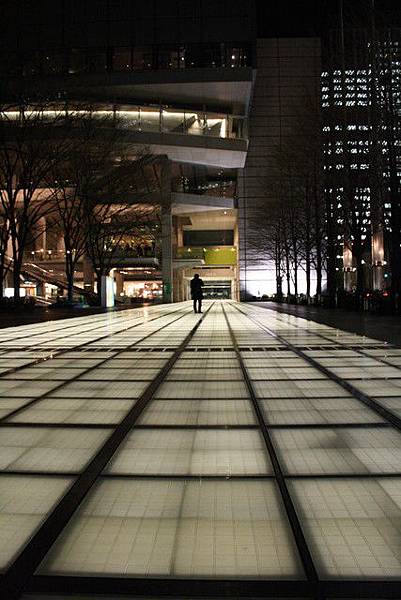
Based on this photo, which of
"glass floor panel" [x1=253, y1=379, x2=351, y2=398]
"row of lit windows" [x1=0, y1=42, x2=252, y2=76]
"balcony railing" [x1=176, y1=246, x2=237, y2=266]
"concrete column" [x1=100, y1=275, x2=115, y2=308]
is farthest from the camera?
"balcony railing" [x1=176, y1=246, x2=237, y2=266]

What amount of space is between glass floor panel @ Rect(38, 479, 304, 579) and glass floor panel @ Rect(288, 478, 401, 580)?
12 cm

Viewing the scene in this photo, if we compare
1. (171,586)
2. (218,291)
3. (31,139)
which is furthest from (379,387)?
(218,291)

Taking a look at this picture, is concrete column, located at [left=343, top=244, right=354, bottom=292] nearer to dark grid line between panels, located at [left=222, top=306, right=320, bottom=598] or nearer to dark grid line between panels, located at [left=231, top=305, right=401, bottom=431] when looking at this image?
dark grid line between panels, located at [left=231, top=305, right=401, bottom=431]

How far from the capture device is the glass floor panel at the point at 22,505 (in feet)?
7.59

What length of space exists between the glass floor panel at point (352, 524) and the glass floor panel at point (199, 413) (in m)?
1.56

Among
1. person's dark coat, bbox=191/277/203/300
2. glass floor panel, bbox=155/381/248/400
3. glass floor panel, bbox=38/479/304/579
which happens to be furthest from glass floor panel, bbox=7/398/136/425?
person's dark coat, bbox=191/277/203/300

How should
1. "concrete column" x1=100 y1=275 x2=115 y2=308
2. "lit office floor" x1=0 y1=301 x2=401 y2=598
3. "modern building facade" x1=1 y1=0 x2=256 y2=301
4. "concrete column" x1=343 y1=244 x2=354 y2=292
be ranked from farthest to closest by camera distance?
"modern building facade" x1=1 y1=0 x2=256 y2=301
"concrete column" x1=343 y1=244 x2=354 y2=292
"concrete column" x1=100 y1=275 x2=115 y2=308
"lit office floor" x1=0 y1=301 x2=401 y2=598

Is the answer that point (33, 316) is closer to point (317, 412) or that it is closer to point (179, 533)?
point (317, 412)

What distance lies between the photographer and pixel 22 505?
272 centimetres

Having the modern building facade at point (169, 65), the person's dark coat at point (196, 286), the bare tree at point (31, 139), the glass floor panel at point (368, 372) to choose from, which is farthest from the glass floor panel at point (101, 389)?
the modern building facade at point (169, 65)

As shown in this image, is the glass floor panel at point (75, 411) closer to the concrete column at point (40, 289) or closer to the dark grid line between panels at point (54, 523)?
the dark grid line between panels at point (54, 523)

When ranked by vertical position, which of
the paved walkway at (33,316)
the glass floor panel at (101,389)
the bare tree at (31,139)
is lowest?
the paved walkway at (33,316)

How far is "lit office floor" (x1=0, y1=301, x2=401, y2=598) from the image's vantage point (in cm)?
206

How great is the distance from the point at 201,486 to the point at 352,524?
35.2 inches
